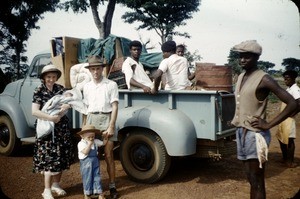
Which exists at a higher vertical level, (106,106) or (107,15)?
(107,15)

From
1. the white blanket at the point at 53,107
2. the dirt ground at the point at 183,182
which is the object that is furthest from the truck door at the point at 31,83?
the white blanket at the point at 53,107

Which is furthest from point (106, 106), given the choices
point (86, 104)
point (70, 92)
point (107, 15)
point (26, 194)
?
point (107, 15)

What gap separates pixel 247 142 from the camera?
274cm

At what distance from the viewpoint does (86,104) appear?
3.98 meters

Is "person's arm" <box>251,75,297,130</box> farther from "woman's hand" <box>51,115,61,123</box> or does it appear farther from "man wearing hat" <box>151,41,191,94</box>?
"woman's hand" <box>51,115,61,123</box>

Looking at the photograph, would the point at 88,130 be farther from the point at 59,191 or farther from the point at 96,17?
the point at 96,17

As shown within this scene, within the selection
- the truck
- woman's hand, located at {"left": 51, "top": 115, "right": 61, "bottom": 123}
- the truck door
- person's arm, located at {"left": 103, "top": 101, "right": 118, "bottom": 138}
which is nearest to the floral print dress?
woman's hand, located at {"left": 51, "top": 115, "right": 61, "bottom": 123}

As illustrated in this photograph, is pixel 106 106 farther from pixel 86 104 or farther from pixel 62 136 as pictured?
pixel 62 136

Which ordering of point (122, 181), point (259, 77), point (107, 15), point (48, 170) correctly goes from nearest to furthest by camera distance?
point (259, 77) → point (48, 170) → point (122, 181) → point (107, 15)

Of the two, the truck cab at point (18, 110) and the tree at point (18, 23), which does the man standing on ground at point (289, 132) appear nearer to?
the truck cab at point (18, 110)

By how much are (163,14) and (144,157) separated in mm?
16270

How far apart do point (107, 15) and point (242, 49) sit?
13.4 metres

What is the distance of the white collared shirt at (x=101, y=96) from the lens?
386cm

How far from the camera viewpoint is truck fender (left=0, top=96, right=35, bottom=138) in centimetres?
574
